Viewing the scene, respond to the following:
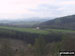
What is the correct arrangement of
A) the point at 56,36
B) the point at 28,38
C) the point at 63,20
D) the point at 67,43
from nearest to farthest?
the point at 67,43 → the point at 56,36 → the point at 28,38 → the point at 63,20

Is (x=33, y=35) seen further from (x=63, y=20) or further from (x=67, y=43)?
(x=63, y=20)

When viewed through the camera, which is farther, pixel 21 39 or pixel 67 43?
pixel 21 39

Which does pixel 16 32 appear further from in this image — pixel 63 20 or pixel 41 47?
pixel 63 20

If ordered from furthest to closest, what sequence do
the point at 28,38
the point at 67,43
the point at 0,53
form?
the point at 28,38
the point at 67,43
the point at 0,53

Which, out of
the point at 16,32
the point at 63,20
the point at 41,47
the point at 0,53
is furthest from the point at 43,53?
the point at 63,20

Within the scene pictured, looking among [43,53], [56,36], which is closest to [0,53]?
[43,53]

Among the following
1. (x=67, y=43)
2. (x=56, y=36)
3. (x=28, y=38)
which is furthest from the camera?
(x=28, y=38)

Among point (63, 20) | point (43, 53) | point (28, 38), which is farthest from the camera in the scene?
point (63, 20)

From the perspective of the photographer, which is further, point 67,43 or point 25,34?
point 25,34
